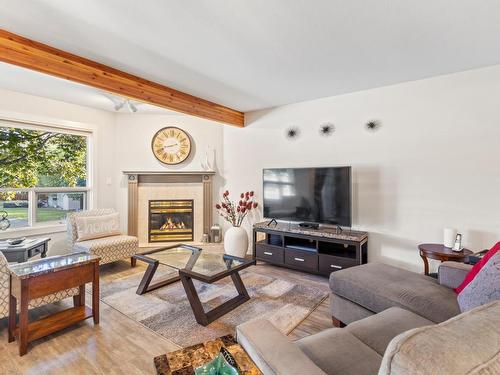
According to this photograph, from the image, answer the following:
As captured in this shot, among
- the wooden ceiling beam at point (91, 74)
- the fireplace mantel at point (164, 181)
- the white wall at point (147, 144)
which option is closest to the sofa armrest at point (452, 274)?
the wooden ceiling beam at point (91, 74)

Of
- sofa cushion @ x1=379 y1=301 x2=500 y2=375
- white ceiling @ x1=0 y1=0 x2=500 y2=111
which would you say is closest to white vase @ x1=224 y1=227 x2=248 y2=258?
white ceiling @ x1=0 y1=0 x2=500 y2=111

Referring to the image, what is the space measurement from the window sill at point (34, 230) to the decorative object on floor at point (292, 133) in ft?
12.7

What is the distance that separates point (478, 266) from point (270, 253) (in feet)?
7.92

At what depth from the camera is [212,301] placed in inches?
106

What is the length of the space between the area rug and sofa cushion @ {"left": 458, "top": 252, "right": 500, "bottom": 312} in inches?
50.1

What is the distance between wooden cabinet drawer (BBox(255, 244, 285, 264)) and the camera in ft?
12.1

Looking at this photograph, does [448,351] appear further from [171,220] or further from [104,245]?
[171,220]

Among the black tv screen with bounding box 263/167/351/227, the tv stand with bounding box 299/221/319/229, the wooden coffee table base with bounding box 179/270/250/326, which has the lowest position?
the wooden coffee table base with bounding box 179/270/250/326

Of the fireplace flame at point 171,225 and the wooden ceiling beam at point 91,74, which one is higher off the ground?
the wooden ceiling beam at point 91,74

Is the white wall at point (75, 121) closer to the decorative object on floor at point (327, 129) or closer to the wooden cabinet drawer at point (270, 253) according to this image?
the wooden cabinet drawer at point (270, 253)

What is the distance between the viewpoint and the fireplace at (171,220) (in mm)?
5020

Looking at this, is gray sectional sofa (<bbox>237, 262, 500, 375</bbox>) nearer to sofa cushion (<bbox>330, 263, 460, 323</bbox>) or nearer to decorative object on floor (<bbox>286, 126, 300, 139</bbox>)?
sofa cushion (<bbox>330, 263, 460, 323</bbox>)

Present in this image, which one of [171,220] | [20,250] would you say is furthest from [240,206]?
A: [20,250]

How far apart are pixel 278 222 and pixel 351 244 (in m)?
1.27
